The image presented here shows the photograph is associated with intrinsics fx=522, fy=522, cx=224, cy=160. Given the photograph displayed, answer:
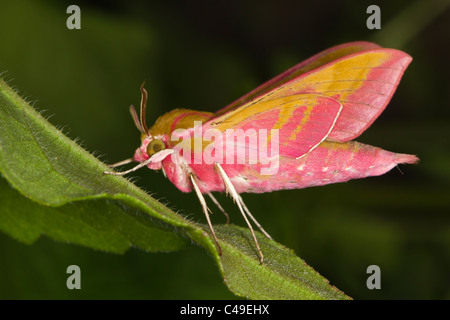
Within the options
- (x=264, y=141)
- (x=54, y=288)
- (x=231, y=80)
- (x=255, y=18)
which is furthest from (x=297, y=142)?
(x=255, y=18)

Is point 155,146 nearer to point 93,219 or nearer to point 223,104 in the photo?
point 93,219

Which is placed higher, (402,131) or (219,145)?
(219,145)

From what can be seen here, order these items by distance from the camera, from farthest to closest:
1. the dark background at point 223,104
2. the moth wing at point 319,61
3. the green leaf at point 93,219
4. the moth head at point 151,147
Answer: the dark background at point 223,104
the moth wing at point 319,61
the moth head at point 151,147
the green leaf at point 93,219

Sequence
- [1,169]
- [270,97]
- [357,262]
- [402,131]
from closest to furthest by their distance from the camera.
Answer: [1,169] → [270,97] → [357,262] → [402,131]

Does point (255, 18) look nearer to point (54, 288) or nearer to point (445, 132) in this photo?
point (445, 132)

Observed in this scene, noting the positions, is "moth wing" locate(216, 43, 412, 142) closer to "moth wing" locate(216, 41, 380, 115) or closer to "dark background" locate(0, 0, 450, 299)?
"moth wing" locate(216, 41, 380, 115)

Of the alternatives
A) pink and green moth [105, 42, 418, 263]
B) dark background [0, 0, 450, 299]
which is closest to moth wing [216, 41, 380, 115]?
pink and green moth [105, 42, 418, 263]

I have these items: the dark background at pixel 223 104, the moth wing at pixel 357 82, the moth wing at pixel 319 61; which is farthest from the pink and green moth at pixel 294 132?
the dark background at pixel 223 104

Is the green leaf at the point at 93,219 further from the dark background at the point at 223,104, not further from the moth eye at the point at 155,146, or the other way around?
the dark background at the point at 223,104

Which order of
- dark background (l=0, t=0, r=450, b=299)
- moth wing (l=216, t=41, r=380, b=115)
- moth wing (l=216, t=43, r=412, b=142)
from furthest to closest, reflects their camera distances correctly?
dark background (l=0, t=0, r=450, b=299) < moth wing (l=216, t=41, r=380, b=115) < moth wing (l=216, t=43, r=412, b=142)
